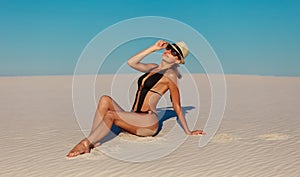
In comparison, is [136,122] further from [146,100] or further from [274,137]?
[274,137]

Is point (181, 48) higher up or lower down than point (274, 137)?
higher up

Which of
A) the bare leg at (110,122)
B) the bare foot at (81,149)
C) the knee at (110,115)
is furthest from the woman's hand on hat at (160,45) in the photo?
the bare foot at (81,149)

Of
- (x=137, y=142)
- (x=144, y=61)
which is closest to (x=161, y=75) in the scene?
(x=144, y=61)

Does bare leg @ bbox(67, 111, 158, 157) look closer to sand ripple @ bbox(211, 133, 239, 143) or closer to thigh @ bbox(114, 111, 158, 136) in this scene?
thigh @ bbox(114, 111, 158, 136)

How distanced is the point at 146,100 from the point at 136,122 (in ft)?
1.51

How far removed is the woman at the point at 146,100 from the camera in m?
6.36

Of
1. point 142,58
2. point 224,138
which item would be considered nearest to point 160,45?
point 142,58

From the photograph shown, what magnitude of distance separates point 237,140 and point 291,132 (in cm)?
168

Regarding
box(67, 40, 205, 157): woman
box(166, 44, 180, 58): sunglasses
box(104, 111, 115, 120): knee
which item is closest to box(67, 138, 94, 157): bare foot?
box(67, 40, 205, 157): woman

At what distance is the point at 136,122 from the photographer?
6.69 metres

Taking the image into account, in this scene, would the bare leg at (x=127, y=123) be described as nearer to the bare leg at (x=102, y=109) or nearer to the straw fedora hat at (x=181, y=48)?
the bare leg at (x=102, y=109)

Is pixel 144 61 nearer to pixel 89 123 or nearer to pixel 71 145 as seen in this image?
pixel 71 145

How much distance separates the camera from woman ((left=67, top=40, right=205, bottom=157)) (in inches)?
250

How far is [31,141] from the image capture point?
754cm
